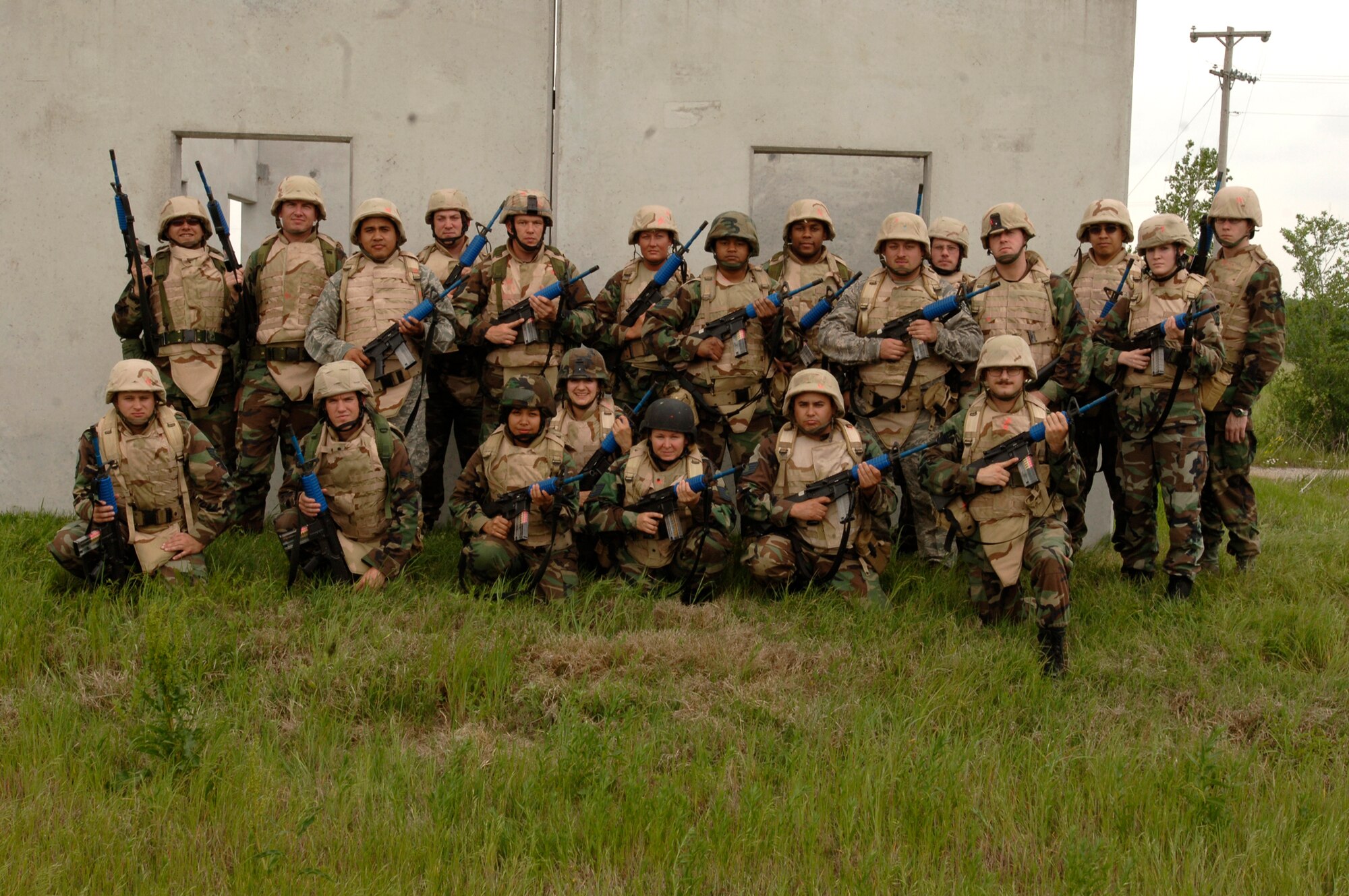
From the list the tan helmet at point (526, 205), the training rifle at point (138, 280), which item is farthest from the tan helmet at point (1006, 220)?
the training rifle at point (138, 280)

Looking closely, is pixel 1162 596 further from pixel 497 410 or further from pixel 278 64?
pixel 278 64

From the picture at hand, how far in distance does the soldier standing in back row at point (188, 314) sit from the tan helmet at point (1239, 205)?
219 inches

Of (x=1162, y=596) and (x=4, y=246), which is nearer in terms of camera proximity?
(x=1162, y=596)

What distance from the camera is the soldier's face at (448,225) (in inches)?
280

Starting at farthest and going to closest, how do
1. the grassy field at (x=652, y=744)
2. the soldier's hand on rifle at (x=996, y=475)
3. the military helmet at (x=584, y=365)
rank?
1. the military helmet at (x=584, y=365)
2. the soldier's hand on rifle at (x=996, y=475)
3. the grassy field at (x=652, y=744)

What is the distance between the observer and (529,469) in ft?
19.7

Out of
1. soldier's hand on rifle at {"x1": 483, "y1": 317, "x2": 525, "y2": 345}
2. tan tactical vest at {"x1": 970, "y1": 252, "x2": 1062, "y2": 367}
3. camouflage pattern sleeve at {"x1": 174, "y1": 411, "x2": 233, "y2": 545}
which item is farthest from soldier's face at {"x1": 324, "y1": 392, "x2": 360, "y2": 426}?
tan tactical vest at {"x1": 970, "y1": 252, "x2": 1062, "y2": 367}

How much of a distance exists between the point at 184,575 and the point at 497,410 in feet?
6.57

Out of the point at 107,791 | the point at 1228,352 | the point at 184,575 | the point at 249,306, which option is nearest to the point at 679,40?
the point at 249,306

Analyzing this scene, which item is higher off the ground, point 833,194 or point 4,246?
point 833,194

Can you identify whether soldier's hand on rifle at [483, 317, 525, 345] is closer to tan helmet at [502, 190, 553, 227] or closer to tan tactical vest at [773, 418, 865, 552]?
tan helmet at [502, 190, 553, 227]

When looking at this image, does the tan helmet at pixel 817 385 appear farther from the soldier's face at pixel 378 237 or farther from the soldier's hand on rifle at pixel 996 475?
the soldier's face at pixel 378 237

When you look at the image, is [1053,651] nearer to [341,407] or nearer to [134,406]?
[341,407]

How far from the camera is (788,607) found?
5754 mm
